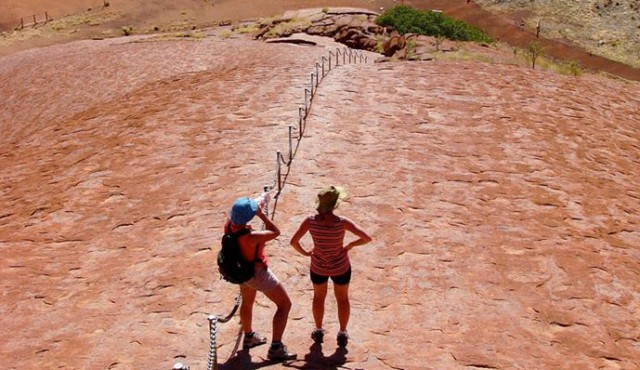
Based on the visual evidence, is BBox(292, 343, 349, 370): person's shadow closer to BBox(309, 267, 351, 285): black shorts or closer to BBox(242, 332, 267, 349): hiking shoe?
BBox(242, 332, 267, 349): hiking shoe

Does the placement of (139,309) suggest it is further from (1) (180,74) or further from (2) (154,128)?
(1) (180,74)

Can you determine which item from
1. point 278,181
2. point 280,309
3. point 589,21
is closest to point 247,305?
point 280,309

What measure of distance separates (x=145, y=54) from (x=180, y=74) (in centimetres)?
508

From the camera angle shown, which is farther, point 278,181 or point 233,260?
point 278,181

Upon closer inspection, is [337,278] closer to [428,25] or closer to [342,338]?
[342,338]

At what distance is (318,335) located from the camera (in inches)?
303

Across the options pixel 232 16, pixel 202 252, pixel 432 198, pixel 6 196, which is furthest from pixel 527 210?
pixel 232 16

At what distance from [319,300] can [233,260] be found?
1.15 m

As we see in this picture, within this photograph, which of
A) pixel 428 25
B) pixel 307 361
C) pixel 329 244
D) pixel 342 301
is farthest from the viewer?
pixel 428 25

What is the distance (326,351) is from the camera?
7.63 metres

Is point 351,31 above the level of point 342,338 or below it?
above

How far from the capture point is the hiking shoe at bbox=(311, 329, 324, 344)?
25.3 ft

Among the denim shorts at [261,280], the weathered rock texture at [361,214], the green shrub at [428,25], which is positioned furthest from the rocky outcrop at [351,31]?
the denim shorts at [261,280]

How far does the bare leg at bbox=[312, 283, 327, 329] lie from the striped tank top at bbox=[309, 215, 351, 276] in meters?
0.22
